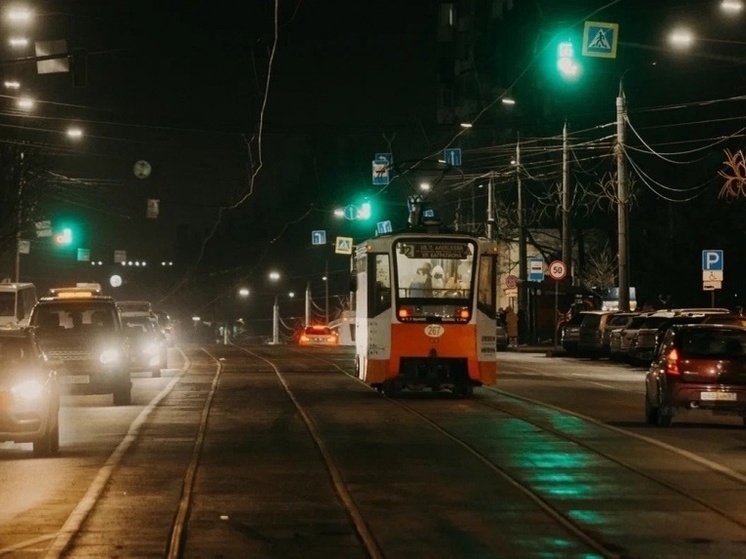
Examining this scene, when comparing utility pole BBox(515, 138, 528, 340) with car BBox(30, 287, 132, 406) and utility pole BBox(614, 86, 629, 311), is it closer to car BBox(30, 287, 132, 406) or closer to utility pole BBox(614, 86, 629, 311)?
utility pole BBox(614, 86, 629, 311)

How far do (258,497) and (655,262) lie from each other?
5452cm

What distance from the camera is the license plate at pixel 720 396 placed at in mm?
21594

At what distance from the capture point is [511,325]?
64.2 m

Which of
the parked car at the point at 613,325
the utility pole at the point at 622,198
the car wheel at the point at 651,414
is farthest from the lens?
the utility pole at the point at 622,198

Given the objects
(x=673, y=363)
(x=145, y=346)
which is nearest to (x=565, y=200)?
(x=145, y=346)

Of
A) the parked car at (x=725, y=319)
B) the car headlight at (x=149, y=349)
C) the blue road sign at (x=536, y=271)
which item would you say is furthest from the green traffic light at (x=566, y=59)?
the blue road sign at (x=536, y=271)

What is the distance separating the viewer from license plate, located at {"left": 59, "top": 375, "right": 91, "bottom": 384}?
26436 millimetres

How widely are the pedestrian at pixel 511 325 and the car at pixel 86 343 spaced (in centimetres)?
3733

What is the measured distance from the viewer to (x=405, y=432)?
2105 cm

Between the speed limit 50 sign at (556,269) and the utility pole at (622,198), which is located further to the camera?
the speed limit 50 sign at (556,269)

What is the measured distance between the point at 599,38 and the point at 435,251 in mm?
5548

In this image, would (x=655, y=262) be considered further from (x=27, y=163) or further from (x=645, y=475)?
(x=645, y=475)

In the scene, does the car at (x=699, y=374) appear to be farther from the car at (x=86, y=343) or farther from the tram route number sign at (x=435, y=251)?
the car at (x=86, y=343)

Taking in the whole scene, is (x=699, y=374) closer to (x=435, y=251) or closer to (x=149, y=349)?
(x=435, y=251)
